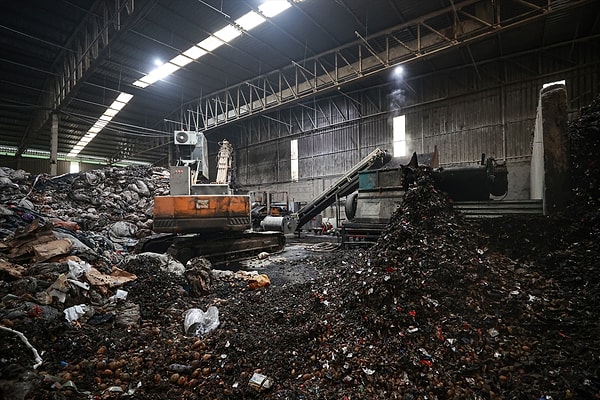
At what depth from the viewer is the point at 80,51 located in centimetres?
1088

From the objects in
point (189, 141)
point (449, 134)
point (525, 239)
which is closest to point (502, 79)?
point (449, 134)

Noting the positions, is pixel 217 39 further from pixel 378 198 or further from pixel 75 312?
pixel 75 312

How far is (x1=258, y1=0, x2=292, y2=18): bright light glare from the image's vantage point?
926cm

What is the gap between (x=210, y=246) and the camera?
22.1 feet

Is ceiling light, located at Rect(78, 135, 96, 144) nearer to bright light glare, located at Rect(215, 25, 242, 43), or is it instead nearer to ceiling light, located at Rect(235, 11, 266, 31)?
bright light glare, located at Rect(215, 25, 242, 43)

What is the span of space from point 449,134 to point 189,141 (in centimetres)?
1167

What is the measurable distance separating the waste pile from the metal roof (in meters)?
7.68

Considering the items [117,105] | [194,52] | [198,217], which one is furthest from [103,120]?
[198,217]

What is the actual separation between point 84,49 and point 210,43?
4.78 meters

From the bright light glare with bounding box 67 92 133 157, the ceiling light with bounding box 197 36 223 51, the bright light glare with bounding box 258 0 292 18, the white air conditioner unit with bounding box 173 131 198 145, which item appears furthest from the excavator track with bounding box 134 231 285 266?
the bright light glare with bounding box 67 92 133 157

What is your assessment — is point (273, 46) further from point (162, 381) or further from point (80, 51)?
point (162, 381)

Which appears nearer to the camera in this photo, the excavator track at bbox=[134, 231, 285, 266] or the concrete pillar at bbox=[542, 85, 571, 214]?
the concrete pillar at bbox=[542, 85, 571, 214]

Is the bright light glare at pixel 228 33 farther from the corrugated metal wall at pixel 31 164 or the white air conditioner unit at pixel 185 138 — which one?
the corrugated metal wall at pixel 31 164

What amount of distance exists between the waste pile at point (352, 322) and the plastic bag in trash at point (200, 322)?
0.05 feet
